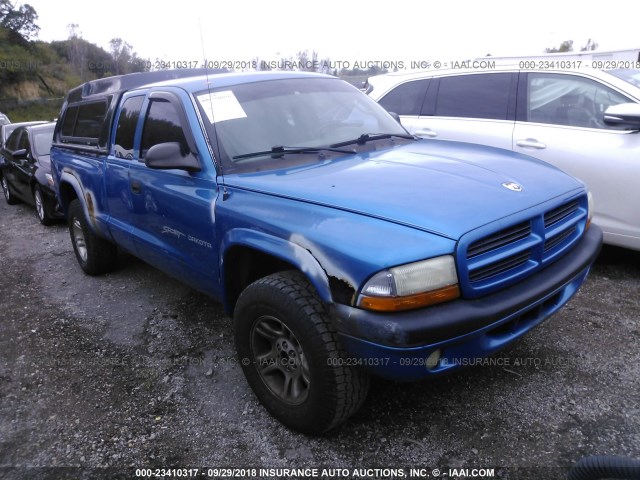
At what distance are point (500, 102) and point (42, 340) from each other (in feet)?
14.4

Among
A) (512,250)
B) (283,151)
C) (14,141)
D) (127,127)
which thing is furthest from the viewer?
(14,141)

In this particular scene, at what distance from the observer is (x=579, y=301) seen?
12.8 ft

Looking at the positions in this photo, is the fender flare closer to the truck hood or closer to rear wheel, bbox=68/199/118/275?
rear wheel, bbox=68/199/118/275

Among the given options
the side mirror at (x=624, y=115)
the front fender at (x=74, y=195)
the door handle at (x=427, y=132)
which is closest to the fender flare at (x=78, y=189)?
the front fender at (x=74, y=195)

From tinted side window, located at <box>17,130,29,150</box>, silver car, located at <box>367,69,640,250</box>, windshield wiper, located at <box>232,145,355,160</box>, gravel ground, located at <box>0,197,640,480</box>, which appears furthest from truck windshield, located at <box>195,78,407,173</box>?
tinted side window, located at <box>17,130,29,150</box>

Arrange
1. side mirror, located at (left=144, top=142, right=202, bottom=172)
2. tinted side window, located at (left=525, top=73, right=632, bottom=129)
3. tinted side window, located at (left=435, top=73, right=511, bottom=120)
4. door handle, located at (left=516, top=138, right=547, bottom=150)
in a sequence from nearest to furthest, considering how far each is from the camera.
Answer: side mirror, located at (left=144, top=142, right=202, bottom=172) → tinted side window, located at (left=525, top=73, right=632, bottom=129) → door handle, located at (left=516, top=138, right=547, bottom=150) → tinted side window, located at (left=435, top=73, right=511, bottom=120)

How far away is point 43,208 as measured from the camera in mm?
7473

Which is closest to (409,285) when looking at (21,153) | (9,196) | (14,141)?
(21,153)

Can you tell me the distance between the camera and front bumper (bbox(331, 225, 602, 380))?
207 centimetres

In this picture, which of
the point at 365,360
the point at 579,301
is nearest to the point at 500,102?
the point at 579,301

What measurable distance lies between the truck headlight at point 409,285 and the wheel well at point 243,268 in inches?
32.1

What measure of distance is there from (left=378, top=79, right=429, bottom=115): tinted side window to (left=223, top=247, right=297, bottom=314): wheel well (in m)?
3.16

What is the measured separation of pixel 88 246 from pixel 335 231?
3535 mm

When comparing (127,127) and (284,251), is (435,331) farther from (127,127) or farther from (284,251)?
(127,127)
